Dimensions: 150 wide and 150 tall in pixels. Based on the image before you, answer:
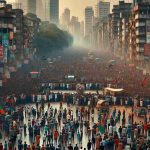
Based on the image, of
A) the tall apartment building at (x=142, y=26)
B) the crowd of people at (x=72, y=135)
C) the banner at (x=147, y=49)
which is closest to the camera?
the crowd of people at (x=72, y=135)

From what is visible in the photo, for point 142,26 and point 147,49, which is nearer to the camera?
point 147,49

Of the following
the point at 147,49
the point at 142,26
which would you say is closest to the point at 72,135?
the point at 147,49

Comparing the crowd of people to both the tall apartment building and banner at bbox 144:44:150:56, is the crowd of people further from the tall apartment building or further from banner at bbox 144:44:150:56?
the tall apartment building

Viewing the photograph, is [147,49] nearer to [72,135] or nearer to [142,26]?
[142,26]

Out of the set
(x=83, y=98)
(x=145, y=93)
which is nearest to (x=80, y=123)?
(x=83, y=98)

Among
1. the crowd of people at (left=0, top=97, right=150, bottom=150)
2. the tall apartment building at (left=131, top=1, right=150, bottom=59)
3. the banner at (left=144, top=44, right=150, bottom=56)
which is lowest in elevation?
the crowd of people at (left=0, top=97, right=150, bottom=150)

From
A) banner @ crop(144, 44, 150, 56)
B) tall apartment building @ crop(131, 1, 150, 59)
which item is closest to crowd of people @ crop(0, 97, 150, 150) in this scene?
banner @ crop(144, 44, 150, 56)

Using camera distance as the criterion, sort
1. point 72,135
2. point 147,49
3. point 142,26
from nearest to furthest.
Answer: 1. point 72,135
2. point 147,49
3. point 142,26

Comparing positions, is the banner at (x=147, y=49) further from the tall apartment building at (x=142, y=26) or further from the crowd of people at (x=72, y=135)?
the crowd of people at (x=72, y=135)

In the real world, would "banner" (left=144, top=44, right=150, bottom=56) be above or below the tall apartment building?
below

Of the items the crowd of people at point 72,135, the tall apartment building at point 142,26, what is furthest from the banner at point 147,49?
the crowd of people at point 72,135

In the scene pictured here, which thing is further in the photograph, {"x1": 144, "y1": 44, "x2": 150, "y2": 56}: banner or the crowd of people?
{"x1": 144, "y1": 44, "x2": 150, "y2": 56}: banner
